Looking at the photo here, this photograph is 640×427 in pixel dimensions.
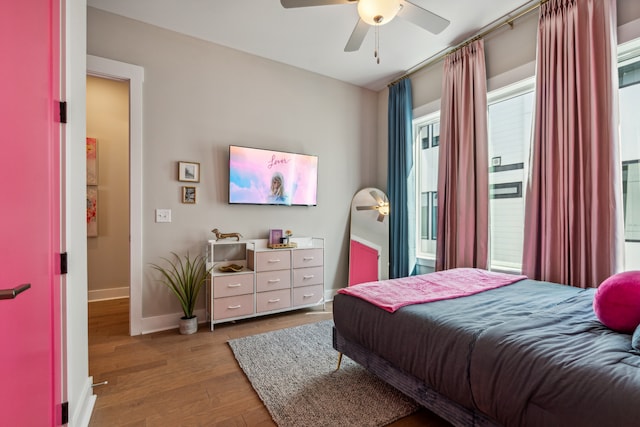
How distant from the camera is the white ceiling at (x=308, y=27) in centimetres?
255

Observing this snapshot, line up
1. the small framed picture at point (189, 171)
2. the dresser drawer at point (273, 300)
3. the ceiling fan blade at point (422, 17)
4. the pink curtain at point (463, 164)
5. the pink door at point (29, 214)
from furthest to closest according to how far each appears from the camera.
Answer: the dresser drawer at point (273, 300) < the small framed picture at point (189, 171) < the pink curtain at point (463, 164) < the ceiling fan blade at point (422, 17) < the pink door at point (29, 214)

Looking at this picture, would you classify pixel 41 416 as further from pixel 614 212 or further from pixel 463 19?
pixel 463 19

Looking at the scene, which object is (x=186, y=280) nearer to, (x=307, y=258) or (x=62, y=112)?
(x=307, y=258)

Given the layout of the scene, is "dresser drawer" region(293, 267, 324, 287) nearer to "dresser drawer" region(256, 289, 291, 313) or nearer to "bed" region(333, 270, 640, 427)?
"dresser drawer" region(256, 289, 291, 313)

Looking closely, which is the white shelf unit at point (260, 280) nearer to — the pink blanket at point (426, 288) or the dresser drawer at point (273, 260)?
the dresser drawer at point (273, 260)

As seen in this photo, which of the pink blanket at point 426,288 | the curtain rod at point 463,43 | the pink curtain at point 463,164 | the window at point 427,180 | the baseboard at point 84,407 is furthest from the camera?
the window at point 427,180

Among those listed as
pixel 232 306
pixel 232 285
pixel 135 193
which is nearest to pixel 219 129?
pixel 135 193

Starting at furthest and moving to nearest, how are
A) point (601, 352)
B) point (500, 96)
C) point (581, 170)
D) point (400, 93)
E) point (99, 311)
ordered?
point (400, 93), point (99, 311), point (500, 96), point (581, 170), point (601, 352)

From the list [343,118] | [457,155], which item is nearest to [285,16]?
[343,118]

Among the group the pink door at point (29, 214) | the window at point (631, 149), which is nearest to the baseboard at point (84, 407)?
the pink door at point (29, 214)

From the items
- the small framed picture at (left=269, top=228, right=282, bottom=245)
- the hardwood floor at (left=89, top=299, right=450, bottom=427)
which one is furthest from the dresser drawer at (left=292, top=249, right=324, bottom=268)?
the hardwood floor at (left=89, top=299, right=450, bottom=427)

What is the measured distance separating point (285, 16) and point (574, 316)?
306 centimetres

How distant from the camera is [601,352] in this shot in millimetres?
1051

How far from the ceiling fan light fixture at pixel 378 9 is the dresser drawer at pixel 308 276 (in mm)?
2428
